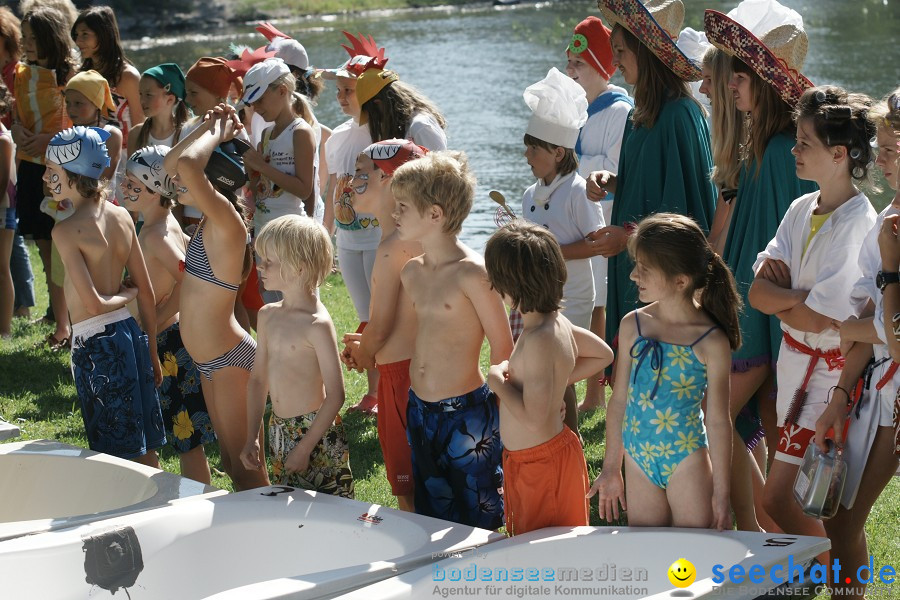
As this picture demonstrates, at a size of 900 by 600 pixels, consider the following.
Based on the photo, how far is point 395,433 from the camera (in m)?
3.85

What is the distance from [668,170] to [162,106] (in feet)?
9.98

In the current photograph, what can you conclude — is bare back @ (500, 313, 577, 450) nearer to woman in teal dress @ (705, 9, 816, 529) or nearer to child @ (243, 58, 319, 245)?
woman in teal dress @ (705, 9, 816, 529)

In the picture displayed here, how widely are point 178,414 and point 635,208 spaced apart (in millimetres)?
1978

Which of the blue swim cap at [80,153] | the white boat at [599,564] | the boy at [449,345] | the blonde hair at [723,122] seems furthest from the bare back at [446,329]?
the blue swim cap at [80,153]

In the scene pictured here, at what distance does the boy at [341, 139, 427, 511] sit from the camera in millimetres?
3727

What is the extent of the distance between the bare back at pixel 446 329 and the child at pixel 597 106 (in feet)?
6.39

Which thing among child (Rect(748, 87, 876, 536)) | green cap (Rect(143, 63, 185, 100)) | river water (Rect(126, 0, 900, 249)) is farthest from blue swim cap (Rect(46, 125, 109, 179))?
river water (Rect(126, 0, 900, 249))

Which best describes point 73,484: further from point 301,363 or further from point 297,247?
point 297,247

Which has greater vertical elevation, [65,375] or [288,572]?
[288,572]

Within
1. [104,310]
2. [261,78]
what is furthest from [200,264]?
[261,78]

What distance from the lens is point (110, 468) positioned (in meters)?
3.61

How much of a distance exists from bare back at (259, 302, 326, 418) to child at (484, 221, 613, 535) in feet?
2.22

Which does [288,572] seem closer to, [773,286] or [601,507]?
[601,507]

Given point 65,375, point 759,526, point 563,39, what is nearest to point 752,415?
point 759,526
